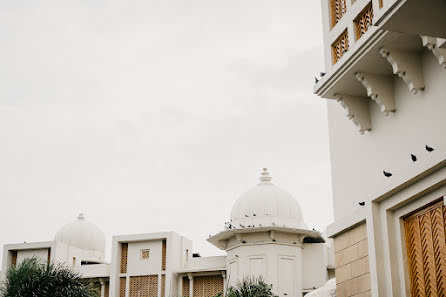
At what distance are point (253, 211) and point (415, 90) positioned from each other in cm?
1799

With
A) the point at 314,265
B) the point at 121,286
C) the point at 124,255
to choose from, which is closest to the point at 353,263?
the point at 314,265

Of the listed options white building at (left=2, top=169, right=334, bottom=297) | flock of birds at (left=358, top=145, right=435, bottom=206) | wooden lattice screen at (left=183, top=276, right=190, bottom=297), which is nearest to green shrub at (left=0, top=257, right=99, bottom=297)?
white building at (left=2, top=169, right=334, bottom=297)

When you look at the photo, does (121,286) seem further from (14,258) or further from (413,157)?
(413,157)

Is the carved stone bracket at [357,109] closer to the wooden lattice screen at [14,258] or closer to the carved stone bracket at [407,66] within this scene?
the carved stone bracket at [407,66]

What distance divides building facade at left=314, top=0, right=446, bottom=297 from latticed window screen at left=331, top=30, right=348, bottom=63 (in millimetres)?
14

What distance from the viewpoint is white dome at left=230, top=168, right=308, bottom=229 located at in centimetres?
2481

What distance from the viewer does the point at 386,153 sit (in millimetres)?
8289

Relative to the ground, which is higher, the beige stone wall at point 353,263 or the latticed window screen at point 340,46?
the latticed window screen at point 340,46

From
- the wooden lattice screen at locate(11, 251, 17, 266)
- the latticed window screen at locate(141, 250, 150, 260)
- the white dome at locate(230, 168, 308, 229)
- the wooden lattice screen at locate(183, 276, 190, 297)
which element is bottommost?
the wooden lattice screen at locate(183, 276, 190, 297)

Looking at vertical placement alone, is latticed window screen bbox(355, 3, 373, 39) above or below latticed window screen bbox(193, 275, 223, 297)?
above

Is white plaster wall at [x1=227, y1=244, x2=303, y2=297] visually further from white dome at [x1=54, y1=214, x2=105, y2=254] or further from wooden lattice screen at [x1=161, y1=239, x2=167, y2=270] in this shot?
white dome at [x1=54, y1=214, x2=105, y2=254]

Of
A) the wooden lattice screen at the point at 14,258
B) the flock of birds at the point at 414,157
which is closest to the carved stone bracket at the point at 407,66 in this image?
the flock of birds at the point at 414,157

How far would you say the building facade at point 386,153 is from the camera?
728 cm

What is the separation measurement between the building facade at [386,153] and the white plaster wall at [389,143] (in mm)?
13
